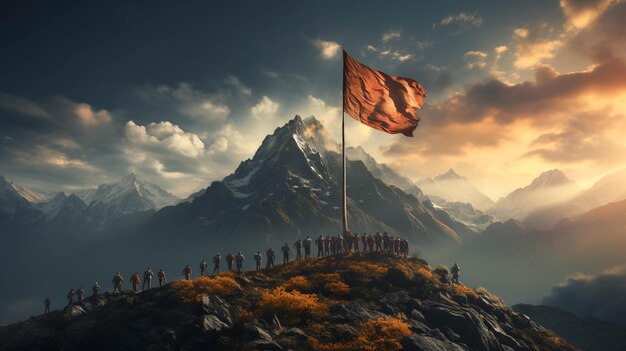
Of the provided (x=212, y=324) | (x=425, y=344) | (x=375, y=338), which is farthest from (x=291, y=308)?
(x=425, y=344)

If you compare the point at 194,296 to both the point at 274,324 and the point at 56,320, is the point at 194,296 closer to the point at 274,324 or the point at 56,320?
the point at 274,324

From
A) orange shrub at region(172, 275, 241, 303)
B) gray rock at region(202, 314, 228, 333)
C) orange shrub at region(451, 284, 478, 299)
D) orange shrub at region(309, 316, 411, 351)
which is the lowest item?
orange shrub at region(451, 284, 478, 299)

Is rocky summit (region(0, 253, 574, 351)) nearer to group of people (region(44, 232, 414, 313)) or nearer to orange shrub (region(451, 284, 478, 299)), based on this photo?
orange shrub (region(451, 284, 478, 299))

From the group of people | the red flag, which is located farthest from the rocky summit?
the red flag

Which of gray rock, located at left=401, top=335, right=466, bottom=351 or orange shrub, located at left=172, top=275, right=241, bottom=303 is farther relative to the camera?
orange shrub, located at left=172, top=275, right=241, bottom=303

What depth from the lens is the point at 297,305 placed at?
25.2 m

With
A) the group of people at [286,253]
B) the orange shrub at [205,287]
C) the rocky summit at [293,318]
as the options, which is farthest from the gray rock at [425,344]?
the group of people at [286,253]

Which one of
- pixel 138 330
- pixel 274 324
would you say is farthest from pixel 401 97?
pixel 138 330

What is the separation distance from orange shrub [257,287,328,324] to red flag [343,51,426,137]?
16762 mm

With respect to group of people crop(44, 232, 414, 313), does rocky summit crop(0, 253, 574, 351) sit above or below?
below

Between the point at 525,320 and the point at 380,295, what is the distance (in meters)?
17.6

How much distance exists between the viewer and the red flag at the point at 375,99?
1409 inches

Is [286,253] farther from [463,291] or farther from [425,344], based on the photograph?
[425,344]

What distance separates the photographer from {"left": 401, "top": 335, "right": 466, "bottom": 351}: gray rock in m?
20.7
